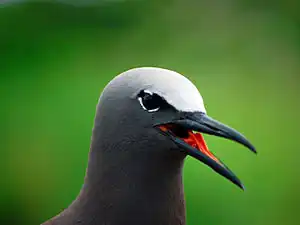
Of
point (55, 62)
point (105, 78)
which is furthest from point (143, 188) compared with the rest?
point (55, 62)

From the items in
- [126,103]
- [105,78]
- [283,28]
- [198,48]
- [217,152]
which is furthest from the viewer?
[283,28]

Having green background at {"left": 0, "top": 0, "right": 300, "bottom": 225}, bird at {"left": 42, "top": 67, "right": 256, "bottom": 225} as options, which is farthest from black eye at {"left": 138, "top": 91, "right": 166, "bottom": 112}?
green background at {"left": 0, "top": 0, "right": 300, "bottom": 225}

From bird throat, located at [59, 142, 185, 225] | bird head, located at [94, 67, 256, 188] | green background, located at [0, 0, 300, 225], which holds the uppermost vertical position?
green background, located at [0, 0, 300, 225]

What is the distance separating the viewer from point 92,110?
423 cm

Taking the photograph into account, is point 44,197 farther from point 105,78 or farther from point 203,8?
point 203,8

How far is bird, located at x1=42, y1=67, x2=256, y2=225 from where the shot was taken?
1457 mm

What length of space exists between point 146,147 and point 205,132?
0.14 meters

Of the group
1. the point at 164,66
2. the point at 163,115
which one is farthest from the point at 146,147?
the point at 164,66

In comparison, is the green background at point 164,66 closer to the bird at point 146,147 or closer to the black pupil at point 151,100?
the bird at point 146,147

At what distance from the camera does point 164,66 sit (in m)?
4.98

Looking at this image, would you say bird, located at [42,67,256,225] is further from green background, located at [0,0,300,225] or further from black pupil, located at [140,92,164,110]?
green background, located at [0,0,300,225]

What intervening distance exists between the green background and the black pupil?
2.50 metres

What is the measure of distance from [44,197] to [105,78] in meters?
0.94

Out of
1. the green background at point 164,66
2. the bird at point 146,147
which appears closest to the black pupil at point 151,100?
the bird at point 146,147
